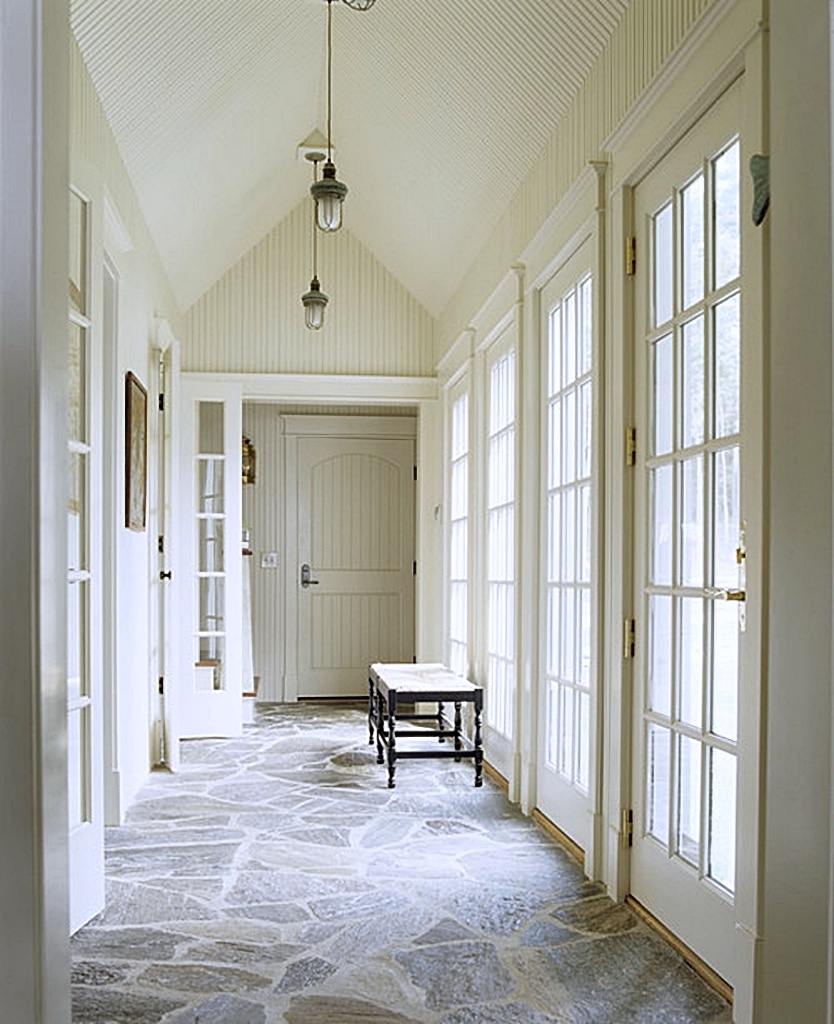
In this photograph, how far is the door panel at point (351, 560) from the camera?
871 centimetres

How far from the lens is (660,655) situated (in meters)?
3.12

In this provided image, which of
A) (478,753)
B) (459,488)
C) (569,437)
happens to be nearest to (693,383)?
(569,437)

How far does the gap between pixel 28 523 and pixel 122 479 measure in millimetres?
3392

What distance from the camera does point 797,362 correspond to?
1204mm

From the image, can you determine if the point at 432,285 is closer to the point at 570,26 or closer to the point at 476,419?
the point at 476,419

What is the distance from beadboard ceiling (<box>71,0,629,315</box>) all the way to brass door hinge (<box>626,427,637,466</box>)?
1268mm

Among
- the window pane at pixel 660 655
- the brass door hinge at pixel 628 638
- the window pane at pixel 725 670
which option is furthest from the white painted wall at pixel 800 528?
the brass door hinge at pixel 628 638

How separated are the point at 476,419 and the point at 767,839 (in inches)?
186

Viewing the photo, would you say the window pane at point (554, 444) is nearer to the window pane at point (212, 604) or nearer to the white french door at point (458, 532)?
the white french door at point (458, 532)

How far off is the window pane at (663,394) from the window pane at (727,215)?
39 centimetres

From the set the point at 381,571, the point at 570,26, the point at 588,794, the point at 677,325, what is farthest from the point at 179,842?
the point at 381,571

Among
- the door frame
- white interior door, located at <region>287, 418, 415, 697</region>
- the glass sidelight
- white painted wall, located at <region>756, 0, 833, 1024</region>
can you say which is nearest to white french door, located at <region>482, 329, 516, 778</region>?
the door frame

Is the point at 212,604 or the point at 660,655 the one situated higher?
the point at 660,655

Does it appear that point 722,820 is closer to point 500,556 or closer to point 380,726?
point 500,556
